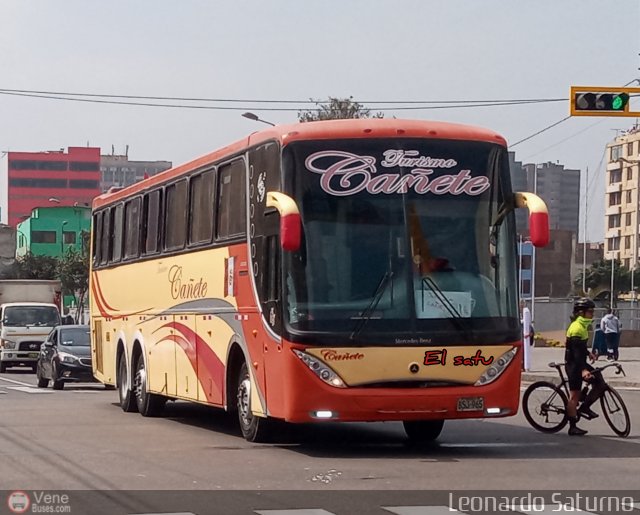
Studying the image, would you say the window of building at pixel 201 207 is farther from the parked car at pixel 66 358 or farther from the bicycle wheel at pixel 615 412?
the parked car at pixel 66 358

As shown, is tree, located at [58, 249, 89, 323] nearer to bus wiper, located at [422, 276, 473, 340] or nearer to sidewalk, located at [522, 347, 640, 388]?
sidewalk, located at [522, 347, 640, 388]

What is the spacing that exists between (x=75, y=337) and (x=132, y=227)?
10373 mm

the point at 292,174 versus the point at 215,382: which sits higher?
the point at 292,174

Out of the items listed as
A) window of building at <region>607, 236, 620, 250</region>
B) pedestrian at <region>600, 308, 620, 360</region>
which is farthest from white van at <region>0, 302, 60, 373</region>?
window of building at <region>607, 236, 620, 250</region>

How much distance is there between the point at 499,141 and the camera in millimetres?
15484

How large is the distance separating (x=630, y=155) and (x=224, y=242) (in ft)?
424

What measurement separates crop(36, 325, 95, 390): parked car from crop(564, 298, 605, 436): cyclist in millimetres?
15584

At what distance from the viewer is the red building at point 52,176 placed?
19300 cm

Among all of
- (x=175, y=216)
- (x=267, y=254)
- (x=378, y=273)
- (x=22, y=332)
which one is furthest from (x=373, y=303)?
(x=22, y=332)

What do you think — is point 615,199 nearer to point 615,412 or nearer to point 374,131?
point 615,412

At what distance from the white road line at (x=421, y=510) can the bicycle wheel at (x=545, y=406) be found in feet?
Result: 24.6

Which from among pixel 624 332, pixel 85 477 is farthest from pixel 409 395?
pixel 624 332

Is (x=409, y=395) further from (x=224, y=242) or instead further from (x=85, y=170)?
(x=85, y=170)

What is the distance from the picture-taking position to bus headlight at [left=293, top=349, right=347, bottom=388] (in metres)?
14.4
